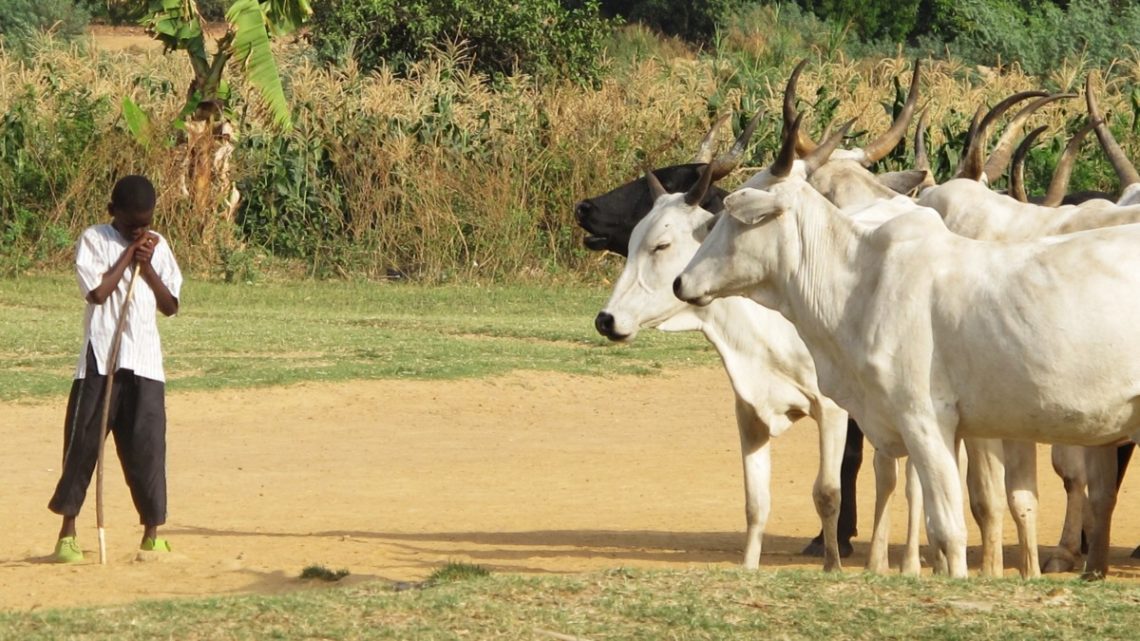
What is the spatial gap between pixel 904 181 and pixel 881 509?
1.83m

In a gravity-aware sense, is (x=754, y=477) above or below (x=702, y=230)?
below

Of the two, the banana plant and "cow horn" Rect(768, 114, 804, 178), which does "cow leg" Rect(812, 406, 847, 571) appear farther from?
the banana plant

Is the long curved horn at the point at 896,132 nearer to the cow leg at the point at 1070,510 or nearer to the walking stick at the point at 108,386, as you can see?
the cow leg at the point at 1070,510

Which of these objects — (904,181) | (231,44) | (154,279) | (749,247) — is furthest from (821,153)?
(231,44)

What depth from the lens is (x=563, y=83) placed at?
25.4 metres

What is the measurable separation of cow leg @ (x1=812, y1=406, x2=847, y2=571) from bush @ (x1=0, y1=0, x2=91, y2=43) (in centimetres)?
3276

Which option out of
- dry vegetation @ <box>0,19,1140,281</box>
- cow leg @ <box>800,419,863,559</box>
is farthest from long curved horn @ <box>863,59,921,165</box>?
dry vegetation @ <box>0,19,1140,281</box>

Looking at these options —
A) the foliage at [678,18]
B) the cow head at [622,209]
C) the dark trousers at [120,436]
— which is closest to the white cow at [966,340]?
the cow head at [622,209]

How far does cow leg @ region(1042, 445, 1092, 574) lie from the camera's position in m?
8.57

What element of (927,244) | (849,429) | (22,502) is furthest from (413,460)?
(927,244)

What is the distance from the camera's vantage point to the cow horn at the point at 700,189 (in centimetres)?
816

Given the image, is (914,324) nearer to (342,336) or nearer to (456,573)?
(456,573)

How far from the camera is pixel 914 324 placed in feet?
21.6

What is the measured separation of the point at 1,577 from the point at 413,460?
13.3 feet
